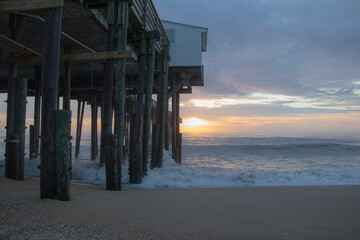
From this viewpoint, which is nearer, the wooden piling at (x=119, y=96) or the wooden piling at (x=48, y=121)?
the wooden piling at (x=48, y=121)

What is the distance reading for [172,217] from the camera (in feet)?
11.3

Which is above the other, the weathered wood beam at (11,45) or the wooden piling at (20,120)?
the weathered wood beam at (11,45)

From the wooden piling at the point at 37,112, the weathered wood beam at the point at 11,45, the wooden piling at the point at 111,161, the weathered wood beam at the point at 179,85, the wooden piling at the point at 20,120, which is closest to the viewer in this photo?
the weathered wood beam at the point at 11,45

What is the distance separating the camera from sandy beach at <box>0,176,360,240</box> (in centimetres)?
279

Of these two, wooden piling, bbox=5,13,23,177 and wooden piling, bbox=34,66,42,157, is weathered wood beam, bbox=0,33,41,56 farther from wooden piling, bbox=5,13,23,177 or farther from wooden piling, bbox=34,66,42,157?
wooden piling, bbox=34,66,42,157

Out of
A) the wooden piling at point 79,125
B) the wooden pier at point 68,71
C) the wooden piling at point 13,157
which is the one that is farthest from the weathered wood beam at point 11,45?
the wooden piling at point 79,125

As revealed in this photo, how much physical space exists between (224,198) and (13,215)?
3.32 m

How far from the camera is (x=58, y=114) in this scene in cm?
396

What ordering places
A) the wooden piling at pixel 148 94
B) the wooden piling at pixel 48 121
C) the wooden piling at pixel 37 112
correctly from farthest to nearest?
the wooden piling at pixel 37 112, the wooden piling at pixel 148 94, the wooden piling at pixel 48 121

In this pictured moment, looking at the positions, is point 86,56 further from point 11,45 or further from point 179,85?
point 179,85

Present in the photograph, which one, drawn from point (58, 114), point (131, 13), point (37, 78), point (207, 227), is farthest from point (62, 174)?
point (37, 78)

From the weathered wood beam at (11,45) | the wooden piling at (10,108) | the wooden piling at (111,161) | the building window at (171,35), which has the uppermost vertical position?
the building window at (171,35)

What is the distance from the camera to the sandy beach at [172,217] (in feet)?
9.16

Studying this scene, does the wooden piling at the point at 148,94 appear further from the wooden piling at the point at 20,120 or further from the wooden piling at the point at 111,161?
the wooden piling at the point at 20,120
